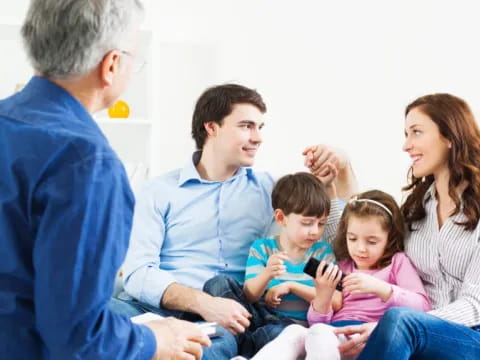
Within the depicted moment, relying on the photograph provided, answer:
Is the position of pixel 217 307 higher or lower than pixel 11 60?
lower

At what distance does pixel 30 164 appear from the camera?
3.36ft

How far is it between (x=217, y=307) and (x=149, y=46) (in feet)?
4.84

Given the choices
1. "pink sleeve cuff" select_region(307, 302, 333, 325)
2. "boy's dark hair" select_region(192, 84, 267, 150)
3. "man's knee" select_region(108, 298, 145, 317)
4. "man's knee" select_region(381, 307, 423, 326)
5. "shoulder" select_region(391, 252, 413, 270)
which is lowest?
"man's knee" select_region(108, 298, 145, 317)

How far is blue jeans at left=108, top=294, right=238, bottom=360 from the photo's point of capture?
68.0 inches

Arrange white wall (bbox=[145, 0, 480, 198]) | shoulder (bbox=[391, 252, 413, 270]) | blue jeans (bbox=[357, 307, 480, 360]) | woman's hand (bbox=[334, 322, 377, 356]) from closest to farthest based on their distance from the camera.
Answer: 1. blue jeans (bbox=[357, 307, 480, 360])
2. woman's hand (bbox=[334, 322, 377, 356])
3. shoulder (bbox=[391, 252, 413, 270])
4. white wall (bbox=[145, 0, 480, 198])

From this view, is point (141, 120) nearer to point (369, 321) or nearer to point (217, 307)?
point (217, 307)

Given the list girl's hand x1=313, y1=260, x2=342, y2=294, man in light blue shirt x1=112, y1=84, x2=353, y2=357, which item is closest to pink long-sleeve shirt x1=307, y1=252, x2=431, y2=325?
girl's hand x1=313, y1=260, x2=342, y2=294

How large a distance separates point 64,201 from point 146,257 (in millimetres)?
1114

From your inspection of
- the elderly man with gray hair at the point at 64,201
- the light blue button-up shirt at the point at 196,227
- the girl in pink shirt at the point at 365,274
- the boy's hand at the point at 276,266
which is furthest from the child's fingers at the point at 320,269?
the elderly man with gray hair at the point at 64,201

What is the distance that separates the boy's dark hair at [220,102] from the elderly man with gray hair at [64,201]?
110cm

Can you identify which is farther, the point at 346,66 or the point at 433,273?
the point at 346,66

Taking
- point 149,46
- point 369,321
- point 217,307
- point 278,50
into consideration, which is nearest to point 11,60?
point 149,46

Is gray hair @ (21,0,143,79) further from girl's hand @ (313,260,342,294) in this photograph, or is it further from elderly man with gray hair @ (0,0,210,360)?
girl's hand @ (313,260,342,294)

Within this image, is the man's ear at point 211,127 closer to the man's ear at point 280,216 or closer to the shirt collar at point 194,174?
the shirt collar at point 194,174
